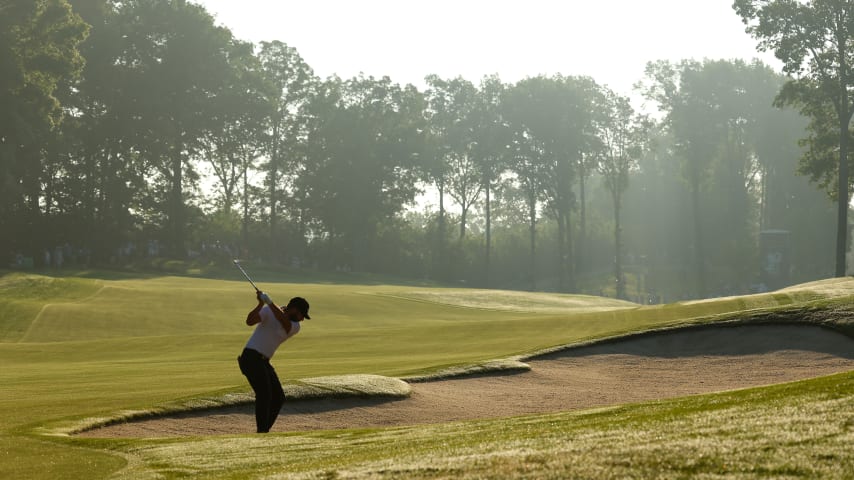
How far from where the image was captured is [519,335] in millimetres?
40469

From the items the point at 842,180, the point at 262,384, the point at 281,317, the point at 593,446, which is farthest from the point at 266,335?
the point at 842,180

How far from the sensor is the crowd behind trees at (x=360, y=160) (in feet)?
272

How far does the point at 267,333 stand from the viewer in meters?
16.8

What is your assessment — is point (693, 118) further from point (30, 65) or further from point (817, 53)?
point (30, 65)

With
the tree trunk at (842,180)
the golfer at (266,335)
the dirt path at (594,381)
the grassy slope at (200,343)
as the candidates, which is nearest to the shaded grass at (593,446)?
the grassy slope at (200,343)

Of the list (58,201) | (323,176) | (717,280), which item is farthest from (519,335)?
(717,280)

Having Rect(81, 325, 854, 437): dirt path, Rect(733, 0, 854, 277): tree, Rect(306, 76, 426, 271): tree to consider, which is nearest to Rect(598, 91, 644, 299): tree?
Rect(306, 76, 426, 271): tree

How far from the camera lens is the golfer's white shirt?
54.9 ft

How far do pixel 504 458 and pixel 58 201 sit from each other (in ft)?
267

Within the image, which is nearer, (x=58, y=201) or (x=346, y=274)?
(x=58, y=201)

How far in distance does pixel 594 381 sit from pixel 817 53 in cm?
4247

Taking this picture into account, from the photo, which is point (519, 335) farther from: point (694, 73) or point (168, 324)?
point (694, 73)

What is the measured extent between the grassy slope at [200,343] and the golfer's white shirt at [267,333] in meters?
1.45

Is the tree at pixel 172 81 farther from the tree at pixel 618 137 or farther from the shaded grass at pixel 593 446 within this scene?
the shaded grass at pixel 593 446
